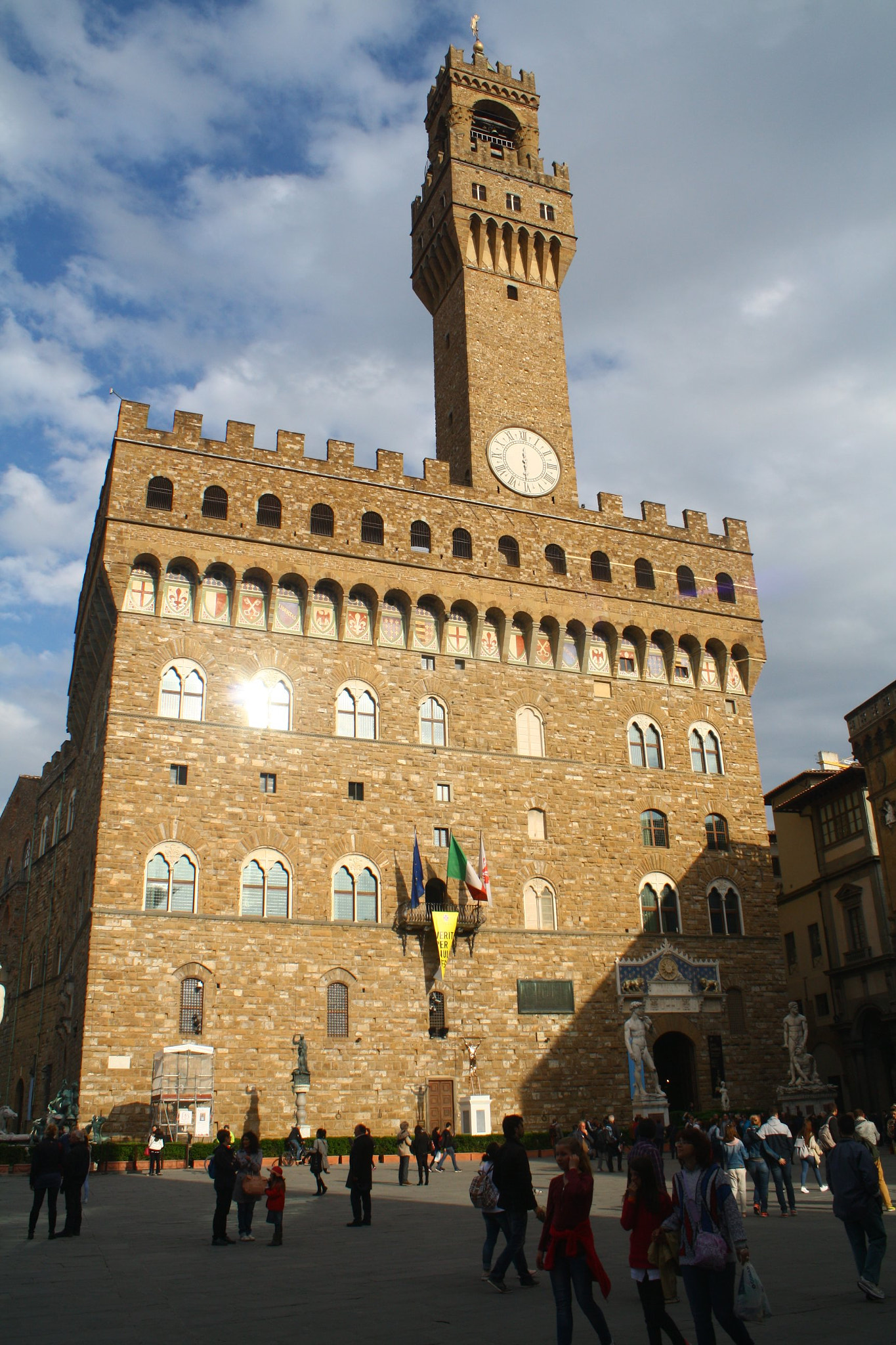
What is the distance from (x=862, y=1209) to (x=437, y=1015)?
1958cm

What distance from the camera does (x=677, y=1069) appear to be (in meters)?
31.2

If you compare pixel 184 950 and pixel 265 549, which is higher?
pixel 265 549

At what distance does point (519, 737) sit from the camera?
1251 inches

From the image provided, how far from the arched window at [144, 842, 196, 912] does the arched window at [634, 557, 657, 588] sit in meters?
17.2

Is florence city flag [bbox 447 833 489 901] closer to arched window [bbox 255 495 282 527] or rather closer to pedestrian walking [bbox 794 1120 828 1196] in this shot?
arched window [bbox 255 495 282 527]

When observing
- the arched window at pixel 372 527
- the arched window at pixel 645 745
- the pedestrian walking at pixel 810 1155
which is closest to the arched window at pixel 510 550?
the arched window at pixel 372 527

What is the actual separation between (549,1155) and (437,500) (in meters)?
18.3

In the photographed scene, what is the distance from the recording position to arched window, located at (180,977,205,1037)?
25.1 m

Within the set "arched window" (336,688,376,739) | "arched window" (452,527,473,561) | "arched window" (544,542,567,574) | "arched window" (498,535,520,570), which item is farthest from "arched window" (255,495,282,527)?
"arched window" (544,542,567,574)

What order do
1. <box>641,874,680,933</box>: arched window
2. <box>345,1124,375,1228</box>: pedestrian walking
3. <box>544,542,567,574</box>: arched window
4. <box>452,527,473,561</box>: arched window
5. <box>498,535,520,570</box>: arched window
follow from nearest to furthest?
1. <box>345,1124,375,1228</box>: pedestrian walking
2. <box>641,874,680,933</box>: arched window
3. <box>452,527,473,561</box>: arched window
4. <box>498,535,520,570</box>: arched window
5. <box>544,542,567,574</box>: arched window

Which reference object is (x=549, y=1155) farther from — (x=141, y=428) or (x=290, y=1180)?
(x=141, y=428)

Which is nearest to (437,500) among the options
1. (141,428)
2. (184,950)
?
(141,428)

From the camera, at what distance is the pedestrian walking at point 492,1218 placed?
10250 millimetres

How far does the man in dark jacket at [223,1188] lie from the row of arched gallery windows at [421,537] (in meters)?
19.8
